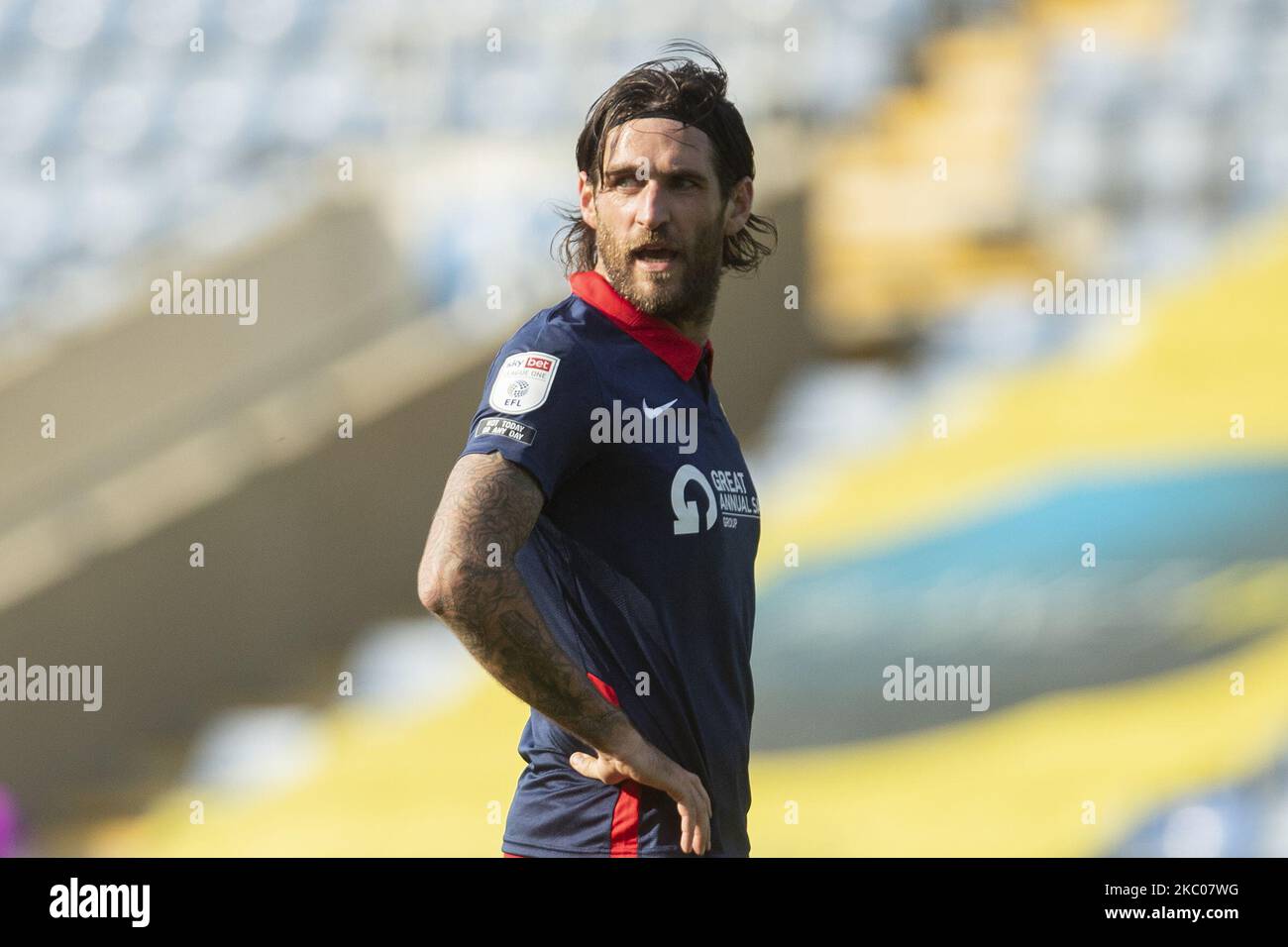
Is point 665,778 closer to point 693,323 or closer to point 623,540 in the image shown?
point 623,540

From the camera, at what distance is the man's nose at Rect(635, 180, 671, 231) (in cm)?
157

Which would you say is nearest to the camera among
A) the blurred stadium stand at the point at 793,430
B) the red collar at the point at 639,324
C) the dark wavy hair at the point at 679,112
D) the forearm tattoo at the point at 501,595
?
the forearm tattoo at the point at 501,595

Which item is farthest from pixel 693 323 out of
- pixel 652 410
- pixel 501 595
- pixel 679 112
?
pixel 501 595

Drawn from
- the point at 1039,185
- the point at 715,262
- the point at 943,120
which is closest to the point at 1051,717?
the point at 1039,185

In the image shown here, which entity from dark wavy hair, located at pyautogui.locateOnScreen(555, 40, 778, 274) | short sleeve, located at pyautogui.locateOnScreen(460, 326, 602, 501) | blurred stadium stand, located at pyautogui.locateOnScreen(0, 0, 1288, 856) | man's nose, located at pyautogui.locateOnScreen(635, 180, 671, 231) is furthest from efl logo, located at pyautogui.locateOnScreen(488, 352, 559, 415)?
blurred stadium stand, located at pyautogui.locateOnScreen(0, 0, 1288, 856)

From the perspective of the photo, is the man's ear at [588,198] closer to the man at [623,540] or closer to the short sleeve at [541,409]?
the man at [623,540]

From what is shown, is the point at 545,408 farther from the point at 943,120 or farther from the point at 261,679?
the point at 943,120

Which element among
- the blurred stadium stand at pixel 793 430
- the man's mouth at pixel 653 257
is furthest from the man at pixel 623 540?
the blurred stadium stand at pixel 793 430

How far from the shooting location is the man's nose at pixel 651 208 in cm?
157

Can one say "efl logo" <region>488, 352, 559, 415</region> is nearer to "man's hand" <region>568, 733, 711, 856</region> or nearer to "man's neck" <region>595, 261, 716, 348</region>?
"man's neck" <region>595, 261, 716, 348</region>

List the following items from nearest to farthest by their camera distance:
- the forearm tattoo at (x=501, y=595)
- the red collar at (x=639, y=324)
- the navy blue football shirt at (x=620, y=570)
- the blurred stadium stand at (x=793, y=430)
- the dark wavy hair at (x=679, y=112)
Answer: the forearm tattoo at (x=501, y=595) → the navy blue football shirt at (x=620, y=570) → the red collar at (x=639, y=324) → the dark wavy hair at (x=679, y=112) → the blurred stadium stand at (x=793, y=430)

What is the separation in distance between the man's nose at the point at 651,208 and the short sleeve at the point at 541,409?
21 centimetres

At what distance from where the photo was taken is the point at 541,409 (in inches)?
54.4

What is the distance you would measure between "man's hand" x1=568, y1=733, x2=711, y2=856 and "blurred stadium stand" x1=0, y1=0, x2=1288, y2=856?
4.97 ft
